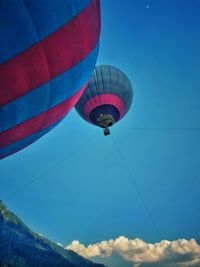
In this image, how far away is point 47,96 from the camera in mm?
7441

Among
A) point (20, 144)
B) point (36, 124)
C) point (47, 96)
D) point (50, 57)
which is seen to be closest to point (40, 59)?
point (50, 57)

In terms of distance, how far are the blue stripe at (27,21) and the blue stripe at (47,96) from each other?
3.87 feet

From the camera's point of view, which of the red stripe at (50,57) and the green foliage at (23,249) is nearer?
the red stripe at (50,57)

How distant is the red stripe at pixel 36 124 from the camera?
757 centimetres

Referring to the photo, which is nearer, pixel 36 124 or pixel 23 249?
pixel 36 124

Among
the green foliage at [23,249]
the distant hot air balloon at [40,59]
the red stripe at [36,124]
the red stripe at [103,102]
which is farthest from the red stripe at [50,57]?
the green foliage at [23,249]

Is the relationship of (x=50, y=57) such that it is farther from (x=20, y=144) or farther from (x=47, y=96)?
(x=20, y=144)

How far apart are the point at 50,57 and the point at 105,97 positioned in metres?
8.32

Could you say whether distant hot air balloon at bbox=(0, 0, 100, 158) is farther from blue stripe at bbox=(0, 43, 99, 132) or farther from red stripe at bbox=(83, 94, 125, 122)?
red stripe at bbox=(83, 94, 125, 122)

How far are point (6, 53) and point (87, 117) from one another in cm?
1003

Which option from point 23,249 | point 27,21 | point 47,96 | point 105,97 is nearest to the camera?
point 27,21

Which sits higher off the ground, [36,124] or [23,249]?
[23,249]

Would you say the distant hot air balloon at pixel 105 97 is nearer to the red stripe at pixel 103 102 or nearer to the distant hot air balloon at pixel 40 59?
the red stripe at pixel 103 102

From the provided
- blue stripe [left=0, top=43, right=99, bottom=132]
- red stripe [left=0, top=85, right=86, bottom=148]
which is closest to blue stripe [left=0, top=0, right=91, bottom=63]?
blue stripe [left=0, top=43, right=99, bottom=132]
